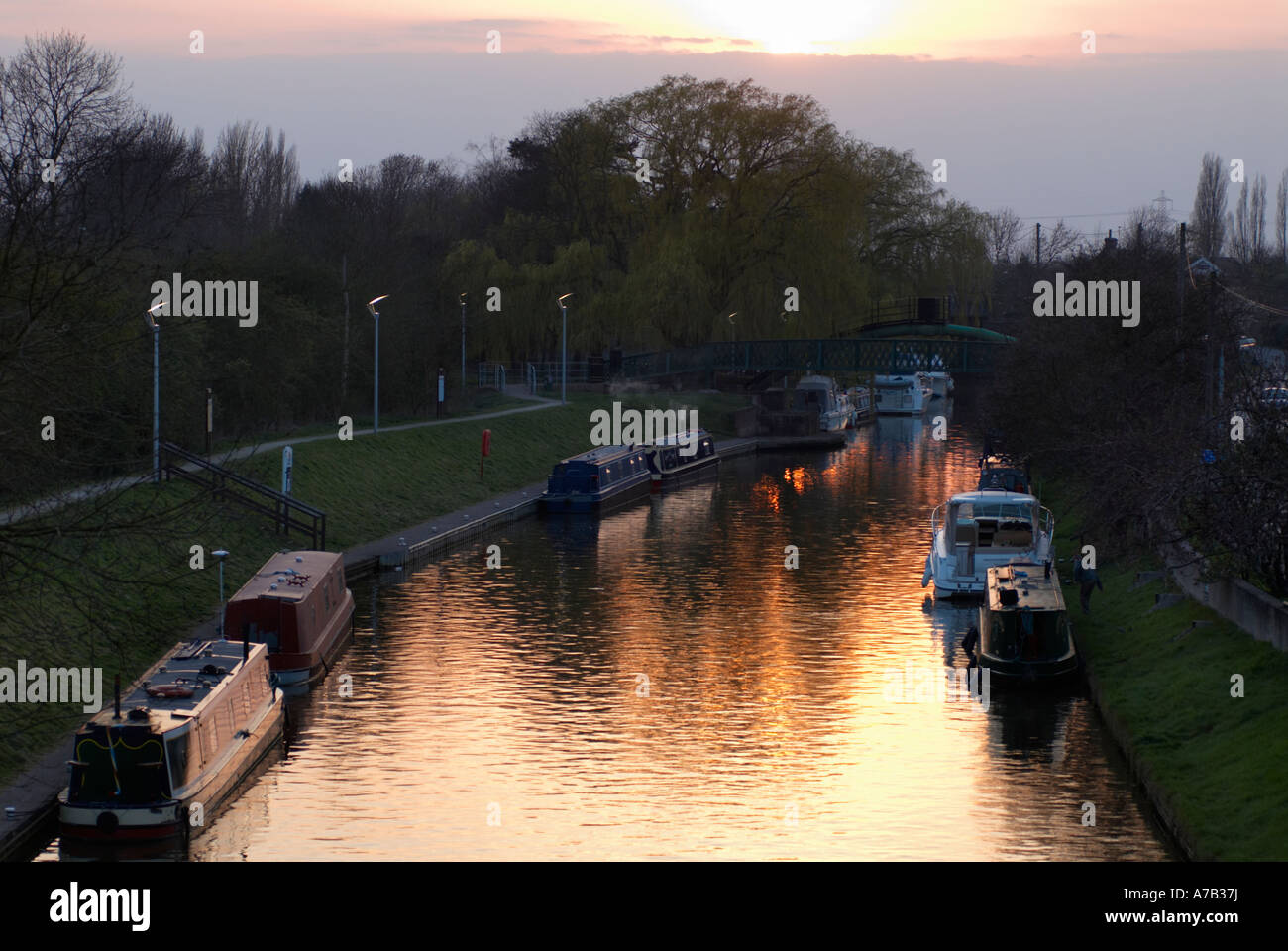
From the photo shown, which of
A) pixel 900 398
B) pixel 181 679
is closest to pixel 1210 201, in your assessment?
pixel 900 398

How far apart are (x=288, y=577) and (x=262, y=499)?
1275cm

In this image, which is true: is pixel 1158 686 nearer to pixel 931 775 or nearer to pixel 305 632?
pixel 931 775

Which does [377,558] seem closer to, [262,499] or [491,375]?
[262,499]

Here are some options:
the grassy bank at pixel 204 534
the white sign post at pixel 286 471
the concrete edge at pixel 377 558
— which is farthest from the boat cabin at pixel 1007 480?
the white sign post at pixel 286 471

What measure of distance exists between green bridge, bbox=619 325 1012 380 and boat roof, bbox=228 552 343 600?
5460 cm

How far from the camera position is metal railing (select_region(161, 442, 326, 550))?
41844 mm

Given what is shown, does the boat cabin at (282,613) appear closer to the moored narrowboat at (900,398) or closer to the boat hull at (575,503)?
the boat hull at (575,503)

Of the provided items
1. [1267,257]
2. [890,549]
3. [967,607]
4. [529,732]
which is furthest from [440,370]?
[1267,257]

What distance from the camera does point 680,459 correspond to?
73438mm

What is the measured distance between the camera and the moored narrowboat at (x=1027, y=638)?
3117 cm

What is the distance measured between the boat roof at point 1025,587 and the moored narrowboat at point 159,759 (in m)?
15.9

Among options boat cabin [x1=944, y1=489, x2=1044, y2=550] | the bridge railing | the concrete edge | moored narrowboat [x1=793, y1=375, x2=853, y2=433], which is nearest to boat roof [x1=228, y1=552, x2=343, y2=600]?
the concrete edge
